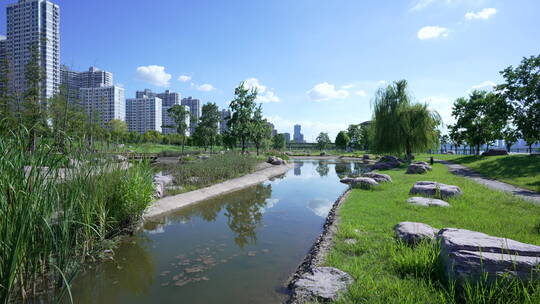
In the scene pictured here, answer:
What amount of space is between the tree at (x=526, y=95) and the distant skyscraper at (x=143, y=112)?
52.2 m

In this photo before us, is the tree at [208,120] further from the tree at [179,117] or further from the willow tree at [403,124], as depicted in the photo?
the willow tree at [403,124]

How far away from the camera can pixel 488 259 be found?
2941mm

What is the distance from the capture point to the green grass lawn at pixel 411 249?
305 cm

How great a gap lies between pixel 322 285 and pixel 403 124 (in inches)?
876

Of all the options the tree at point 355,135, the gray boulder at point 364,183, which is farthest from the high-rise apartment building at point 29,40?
the tree at point 355,135

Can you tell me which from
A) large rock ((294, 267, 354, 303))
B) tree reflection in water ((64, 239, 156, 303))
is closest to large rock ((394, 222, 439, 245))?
large rock ((294, 267, 354, 303))

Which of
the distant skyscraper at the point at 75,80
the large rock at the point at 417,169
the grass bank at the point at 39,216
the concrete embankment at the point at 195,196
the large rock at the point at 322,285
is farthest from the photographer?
the large rock at the point at 417,169

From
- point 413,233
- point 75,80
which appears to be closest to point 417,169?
point 413,233

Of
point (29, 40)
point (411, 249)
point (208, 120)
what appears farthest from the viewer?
point (208, 120)

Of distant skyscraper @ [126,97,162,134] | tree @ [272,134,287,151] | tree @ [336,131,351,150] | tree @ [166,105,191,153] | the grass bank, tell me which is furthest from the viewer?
tree @ [336,131,351,150]

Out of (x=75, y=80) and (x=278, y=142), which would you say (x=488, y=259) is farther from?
(x=278, y=142)

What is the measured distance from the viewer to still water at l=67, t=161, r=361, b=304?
4129mm

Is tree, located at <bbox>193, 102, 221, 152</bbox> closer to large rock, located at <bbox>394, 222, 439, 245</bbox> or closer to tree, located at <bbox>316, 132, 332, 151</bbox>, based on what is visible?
tree, located at <bbox>316, 132, 332, 151</bbox>

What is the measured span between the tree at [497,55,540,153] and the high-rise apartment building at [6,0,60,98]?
2654 centimetres
